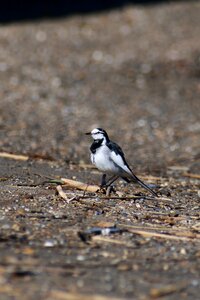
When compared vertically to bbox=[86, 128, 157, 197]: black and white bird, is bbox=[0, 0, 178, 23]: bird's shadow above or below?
above

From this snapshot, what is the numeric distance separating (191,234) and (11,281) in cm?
203

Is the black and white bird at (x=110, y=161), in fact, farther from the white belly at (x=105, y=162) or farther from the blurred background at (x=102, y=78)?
the blurred background at (x=102, y=78)

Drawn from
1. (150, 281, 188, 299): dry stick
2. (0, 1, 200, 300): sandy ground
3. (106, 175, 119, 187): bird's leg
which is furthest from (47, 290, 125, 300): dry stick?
(106, 175, 119, 187): bird's leg

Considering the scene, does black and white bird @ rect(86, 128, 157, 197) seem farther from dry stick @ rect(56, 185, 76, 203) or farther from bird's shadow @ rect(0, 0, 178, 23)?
bird's shadow @ rect(0, 0, 178, 23)

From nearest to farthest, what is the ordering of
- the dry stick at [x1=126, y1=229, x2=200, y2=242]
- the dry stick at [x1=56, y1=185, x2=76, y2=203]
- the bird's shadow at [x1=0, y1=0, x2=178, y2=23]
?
1. the dry stick at [x1=126, y1=229, x2=200, y2=242]
2. the dry stick at [x1=56, y1=185, x2=76, y2=203]
3. the bird's shadow at [x1=0, y1=0, x2=178, y2=23]

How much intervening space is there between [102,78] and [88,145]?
4502mm

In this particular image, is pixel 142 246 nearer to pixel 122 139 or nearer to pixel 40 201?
pixel 40 201

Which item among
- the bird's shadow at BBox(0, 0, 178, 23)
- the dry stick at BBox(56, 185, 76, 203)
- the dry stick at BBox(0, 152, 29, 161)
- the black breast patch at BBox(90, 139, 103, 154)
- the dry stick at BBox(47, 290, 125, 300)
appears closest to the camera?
the dry stick at BBox(47, 290, 125, 300)

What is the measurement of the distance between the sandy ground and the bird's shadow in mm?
332

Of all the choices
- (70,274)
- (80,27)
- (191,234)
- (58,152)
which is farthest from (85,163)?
(80,27)

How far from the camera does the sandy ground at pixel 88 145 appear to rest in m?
5.56

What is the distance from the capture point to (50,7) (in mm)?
20562

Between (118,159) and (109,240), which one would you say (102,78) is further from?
(109,240)

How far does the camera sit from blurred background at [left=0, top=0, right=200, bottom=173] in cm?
1280
